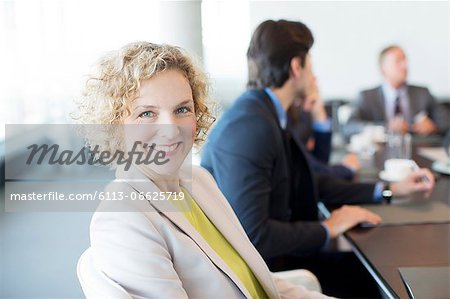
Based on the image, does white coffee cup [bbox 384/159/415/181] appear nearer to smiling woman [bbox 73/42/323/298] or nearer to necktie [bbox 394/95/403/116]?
smiling woman [bbox 73/42/323/298]

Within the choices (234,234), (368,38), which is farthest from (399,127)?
(234,234)

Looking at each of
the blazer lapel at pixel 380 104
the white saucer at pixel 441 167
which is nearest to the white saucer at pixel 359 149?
the white saucer at pixel 441 167

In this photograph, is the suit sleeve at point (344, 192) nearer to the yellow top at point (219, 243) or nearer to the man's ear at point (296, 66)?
the man's ear at point (296, 66)

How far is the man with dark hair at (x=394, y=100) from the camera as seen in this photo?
13.2ft

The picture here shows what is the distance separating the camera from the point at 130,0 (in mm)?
1921

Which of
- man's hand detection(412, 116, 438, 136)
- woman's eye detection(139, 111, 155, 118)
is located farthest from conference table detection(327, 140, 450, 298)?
man's hand detection(412, 116, 438, 136)

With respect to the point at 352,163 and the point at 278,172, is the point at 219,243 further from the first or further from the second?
the point at 352,163

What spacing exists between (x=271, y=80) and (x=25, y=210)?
89cm

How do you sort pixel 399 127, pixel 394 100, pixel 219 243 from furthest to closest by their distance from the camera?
pixel 394 100 < pixel 399 127 < pixel 219 243

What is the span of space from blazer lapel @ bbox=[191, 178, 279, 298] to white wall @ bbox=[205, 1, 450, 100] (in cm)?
400

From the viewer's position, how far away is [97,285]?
0.92 metres

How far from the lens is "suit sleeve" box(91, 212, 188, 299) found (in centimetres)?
94

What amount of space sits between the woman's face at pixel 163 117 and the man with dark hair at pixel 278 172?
1.68 feet

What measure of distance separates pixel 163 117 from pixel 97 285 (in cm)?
35
